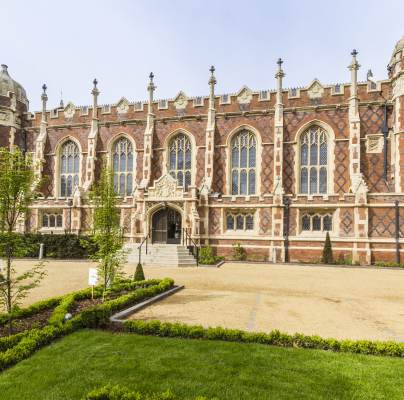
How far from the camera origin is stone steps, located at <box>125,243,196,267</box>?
762 inches

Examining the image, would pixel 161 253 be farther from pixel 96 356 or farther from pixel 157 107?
pixel 96 356

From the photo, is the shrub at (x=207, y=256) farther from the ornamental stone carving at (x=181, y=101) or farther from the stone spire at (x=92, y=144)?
the ornamental stone carving at (x=181, y=101)

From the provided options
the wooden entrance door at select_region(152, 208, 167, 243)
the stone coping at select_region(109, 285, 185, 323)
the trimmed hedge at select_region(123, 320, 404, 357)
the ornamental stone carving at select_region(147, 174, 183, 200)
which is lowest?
the stone coping at select_region(109, 285, 185, 323)

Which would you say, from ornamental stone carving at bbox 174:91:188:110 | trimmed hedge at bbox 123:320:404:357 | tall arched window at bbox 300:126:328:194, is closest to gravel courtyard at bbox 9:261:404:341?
trimmed hedge at bbox 123:320:404:357

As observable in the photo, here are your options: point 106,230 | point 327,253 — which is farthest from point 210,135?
point 106,230

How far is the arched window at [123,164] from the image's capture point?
27656mm

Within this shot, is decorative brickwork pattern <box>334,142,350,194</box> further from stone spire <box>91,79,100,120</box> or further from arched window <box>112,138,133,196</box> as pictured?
stone spire <box>91,79,100,120</box>

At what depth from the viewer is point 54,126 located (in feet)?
95.7

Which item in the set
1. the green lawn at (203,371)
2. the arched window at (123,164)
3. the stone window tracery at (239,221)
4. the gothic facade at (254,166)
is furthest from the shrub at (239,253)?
the green lawn at (203,371)

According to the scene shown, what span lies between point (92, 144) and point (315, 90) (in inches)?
734

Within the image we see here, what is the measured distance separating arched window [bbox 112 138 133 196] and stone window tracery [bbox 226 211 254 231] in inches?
371

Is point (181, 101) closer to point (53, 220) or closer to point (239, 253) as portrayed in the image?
point (239, 253)

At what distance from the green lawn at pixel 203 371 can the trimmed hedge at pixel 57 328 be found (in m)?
0.19

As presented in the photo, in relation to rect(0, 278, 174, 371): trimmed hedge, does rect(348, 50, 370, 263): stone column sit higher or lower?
higher
